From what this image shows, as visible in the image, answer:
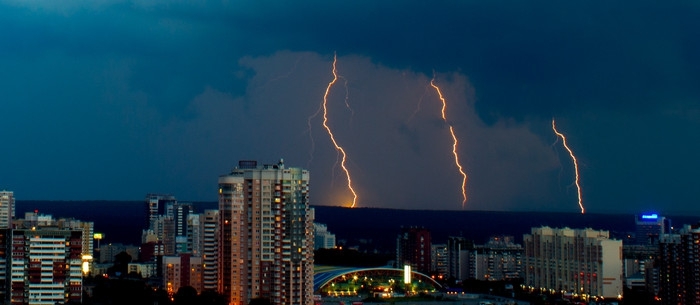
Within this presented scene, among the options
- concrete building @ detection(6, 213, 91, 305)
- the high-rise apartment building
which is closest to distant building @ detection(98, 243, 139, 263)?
concrete building @ detection(6, 213, 91, 305)

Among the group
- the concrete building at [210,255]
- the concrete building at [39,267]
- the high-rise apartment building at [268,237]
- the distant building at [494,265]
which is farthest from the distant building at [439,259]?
the concrete building at [39,267]

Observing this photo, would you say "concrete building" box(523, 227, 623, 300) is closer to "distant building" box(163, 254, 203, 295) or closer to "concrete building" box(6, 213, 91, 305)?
"distant building" box(163, 254, 203, 295)

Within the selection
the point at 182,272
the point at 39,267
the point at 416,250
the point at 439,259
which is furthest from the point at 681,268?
the point at 416,250

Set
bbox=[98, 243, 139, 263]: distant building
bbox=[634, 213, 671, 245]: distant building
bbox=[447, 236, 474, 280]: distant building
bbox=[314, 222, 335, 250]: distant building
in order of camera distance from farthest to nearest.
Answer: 1. bbox=[634, 213, 671, 245]: distant building
2. bbox=[314, 222, 335, 250]: distant building
3. bbox=[98, 243, 139, 263]: distant building
4. bbox=[447, 236, 474, 280]: distant building

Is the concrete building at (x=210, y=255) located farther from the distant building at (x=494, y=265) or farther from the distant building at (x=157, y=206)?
the distant building at (x=157, y=206)

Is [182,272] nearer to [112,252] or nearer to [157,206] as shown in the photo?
[112,252]
